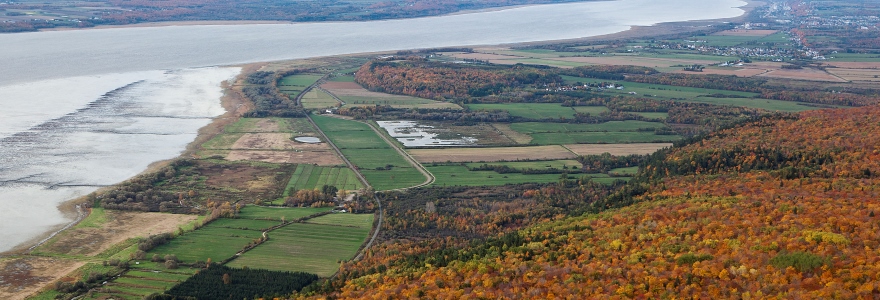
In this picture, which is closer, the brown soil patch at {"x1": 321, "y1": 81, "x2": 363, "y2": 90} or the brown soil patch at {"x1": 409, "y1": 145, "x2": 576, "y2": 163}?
the brown soil patch at {"x1": 409, "y1": 145, "x2": 576, "y2": 163}

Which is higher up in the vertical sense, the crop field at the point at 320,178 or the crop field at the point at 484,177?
the crop field at the point at 320,178

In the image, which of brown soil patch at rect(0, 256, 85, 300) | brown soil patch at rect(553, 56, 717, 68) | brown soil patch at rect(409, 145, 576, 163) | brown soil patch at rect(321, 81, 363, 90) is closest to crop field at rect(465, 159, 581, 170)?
brown soil patch at rect(409, 145, 576, 163)

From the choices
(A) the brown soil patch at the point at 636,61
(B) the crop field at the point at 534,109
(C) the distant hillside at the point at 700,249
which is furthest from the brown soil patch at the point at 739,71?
(C) the distant hillside at the point at 700,249

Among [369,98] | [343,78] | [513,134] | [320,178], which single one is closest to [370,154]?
[320,178]

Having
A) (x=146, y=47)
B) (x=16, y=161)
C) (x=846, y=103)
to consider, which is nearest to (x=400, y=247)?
(x=16, y=161)

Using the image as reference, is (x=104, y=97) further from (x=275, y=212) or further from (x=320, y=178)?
(x=275, y=212)

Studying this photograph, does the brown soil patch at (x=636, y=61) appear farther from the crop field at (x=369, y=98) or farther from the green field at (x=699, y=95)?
the crop field at (x=369, y=98)

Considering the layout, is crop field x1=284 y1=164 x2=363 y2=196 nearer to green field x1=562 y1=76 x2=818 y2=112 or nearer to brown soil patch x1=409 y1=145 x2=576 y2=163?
brown soil patch x1=409 y1=145 x2=576 y2=163
